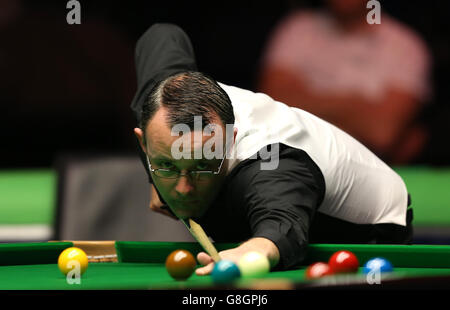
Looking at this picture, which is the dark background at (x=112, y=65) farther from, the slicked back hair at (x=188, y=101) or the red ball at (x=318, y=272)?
the red ball at (x=318, y=272)

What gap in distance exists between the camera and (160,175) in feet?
9.59

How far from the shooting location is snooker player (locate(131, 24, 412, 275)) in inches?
110

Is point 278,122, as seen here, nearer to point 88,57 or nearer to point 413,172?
point 413,172

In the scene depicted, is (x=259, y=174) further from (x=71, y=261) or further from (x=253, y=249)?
(x=71, y=261)

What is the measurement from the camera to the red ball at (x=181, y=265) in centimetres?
237

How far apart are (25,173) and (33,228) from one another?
2.50 metres

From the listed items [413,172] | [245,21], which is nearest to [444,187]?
[413,172]

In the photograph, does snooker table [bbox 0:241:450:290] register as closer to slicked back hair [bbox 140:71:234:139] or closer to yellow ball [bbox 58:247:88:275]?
yellow ball [bbox 58:247:88:275]

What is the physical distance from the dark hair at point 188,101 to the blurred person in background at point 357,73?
5507 millimetres

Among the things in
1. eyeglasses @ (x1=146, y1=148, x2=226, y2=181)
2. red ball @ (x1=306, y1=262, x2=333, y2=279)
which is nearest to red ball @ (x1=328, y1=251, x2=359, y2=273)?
red ball @ (x1=306, y1=262, x2=333, y2=279)

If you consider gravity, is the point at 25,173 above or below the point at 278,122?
above

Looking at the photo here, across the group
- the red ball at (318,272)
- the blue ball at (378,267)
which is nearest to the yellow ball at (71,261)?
the red ball at (318,272)

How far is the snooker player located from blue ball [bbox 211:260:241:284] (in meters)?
0.20

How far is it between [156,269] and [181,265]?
1.66 ft
